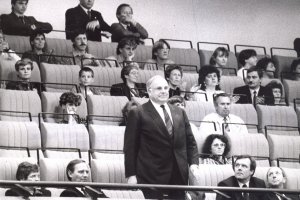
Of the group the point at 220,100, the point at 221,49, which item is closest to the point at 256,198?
the point at 220,100

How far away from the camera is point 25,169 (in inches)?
219

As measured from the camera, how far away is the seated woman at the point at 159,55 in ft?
26.5

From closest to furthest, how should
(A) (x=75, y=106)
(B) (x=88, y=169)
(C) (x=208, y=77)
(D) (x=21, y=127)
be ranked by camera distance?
1. (B) (x=88, y=169)
2. (D) (x=21, y=127)
3. (A) (x=75, y=106)
4. (C) (x=208, y=77)

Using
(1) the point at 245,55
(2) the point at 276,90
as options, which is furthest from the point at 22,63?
(1) the point at 245,55

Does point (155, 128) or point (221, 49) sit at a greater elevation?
point (221, 49)

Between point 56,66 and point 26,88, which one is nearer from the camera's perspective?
point 26,88

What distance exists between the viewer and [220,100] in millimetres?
7227

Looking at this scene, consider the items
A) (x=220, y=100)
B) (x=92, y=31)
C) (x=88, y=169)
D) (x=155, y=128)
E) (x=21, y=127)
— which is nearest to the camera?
(x=155, y=128)

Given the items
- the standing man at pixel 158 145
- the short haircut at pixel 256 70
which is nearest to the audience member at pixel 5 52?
the short haircut at pixel 256 70

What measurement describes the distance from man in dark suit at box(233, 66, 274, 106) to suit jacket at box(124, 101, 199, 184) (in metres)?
2.66

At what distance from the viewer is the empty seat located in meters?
6.65

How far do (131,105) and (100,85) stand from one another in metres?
0.80

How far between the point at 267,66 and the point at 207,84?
107 cm

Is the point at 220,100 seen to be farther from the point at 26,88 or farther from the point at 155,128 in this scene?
the point at 155,128
